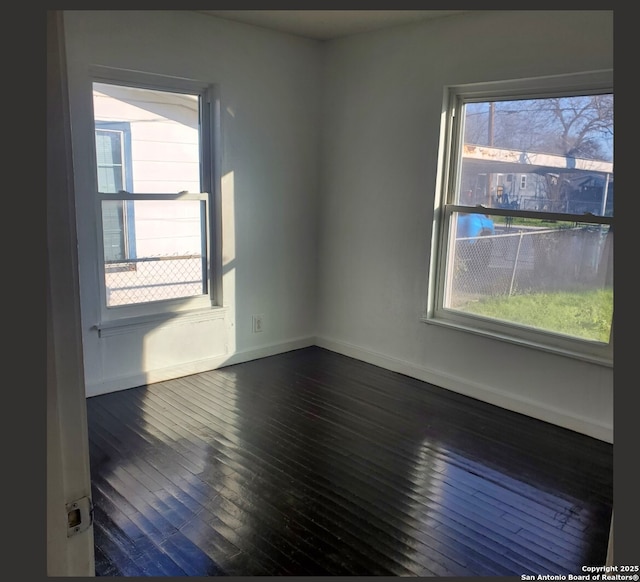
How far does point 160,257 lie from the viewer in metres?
4.14

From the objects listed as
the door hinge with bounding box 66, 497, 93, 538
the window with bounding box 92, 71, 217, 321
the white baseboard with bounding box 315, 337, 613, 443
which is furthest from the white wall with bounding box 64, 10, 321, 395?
the door hinge with bounding box 66, 497, 93, 538

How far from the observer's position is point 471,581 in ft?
6.96

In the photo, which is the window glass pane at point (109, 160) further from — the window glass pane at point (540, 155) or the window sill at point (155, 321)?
the window glass pane at point (540, 155)

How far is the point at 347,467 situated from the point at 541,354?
60.7 inches

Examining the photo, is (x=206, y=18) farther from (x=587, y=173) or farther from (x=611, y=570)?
(x=611, y=570)

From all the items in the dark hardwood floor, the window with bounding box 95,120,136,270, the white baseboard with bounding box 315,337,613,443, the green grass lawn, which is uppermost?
the window with bounding box 95,120,136,270

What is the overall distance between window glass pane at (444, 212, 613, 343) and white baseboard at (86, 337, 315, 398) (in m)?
1.50

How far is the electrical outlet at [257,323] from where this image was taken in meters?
4.72

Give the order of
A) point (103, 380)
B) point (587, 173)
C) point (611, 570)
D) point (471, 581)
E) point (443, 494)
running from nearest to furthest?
point (611, 570)
point (471, 581)
point (443, 494)
point (587, 173)
point (103, 380)

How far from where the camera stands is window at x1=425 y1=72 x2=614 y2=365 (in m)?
3.39

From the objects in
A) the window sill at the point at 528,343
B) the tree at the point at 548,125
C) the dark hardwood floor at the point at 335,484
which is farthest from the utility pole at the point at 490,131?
the dark hardwood floor at the point at 335,484

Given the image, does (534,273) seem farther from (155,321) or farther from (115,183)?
(115,183)

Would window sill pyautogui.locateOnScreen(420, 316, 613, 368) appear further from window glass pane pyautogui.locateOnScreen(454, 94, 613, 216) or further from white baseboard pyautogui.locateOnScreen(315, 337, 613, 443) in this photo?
window glass pane pyautogui.locateOnScreen(454, 94, 613, 216)

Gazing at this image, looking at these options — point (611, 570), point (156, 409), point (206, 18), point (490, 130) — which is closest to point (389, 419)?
point (156, 409)
